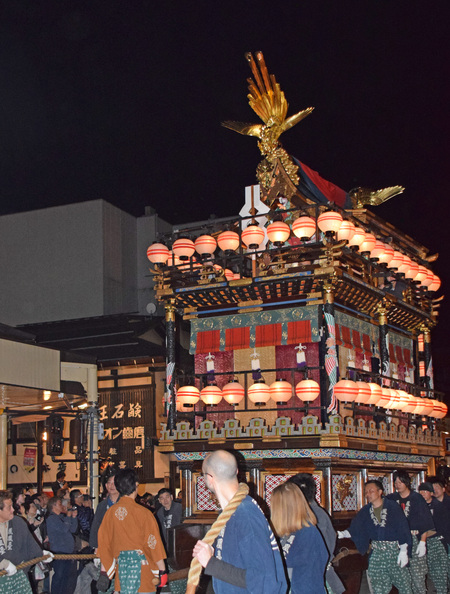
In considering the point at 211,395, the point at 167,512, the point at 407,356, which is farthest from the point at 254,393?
the point at 407,356

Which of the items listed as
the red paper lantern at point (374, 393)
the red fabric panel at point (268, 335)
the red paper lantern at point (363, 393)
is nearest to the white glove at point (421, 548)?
the red paper lantern at point (363, 393)

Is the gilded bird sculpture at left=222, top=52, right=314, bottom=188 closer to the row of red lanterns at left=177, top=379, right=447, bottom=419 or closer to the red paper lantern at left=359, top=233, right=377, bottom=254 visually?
the red paper lantern at left=359, top=233, right=377, bottom=254

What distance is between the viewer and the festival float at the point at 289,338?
15.7 meters

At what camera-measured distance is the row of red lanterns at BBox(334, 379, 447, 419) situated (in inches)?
611

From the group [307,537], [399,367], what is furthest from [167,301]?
[307,537]

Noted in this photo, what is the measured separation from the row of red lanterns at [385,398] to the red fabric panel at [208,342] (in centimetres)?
344

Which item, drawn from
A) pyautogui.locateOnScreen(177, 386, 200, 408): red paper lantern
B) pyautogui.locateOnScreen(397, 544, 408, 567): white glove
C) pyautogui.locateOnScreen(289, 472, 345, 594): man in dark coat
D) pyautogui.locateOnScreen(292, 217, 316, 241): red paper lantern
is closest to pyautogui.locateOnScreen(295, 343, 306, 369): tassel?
pyautogui.locateOnScreen(177, 386, 200, 408): red paper lantern

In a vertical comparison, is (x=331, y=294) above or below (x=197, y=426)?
above

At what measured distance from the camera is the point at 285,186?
18219mm

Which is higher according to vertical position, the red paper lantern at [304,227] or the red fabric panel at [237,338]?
the red paper lantern at [304,227]

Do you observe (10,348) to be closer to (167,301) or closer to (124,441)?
(167,301)

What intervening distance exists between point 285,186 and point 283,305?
3128 millimetres

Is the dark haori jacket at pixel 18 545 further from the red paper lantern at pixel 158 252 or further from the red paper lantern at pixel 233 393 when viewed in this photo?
the red paper lantern at pixel 158 252

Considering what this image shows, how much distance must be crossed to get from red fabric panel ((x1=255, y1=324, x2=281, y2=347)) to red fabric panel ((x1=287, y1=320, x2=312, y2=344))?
333 millimetres
